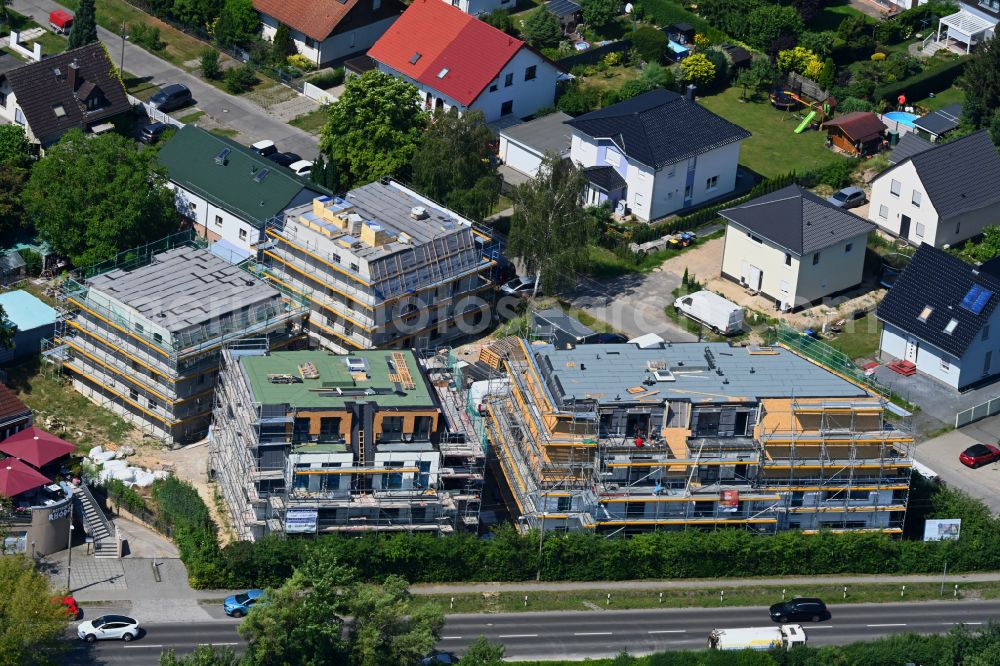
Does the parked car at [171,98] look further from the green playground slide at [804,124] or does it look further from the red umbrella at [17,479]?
the green playground slide at [804,124]

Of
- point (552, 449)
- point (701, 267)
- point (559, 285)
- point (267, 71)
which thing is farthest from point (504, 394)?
point (267, 71)

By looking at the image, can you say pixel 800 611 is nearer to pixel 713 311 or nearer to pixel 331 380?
pixel 331 380

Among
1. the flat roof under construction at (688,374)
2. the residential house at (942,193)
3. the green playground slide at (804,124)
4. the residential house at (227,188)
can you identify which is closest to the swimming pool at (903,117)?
the green playground slide at (804,124)

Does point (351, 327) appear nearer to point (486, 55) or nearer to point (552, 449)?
point (552, 449)

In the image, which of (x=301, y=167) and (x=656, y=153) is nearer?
(x=656, y=153)

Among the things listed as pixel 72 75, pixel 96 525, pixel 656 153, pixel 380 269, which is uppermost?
pixel 72 75

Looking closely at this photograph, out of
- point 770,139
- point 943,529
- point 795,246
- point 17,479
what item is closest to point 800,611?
point 943,529

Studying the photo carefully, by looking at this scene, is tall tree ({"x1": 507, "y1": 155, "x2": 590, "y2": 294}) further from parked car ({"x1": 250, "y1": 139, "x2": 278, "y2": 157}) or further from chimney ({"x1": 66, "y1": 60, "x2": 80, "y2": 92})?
chimney ({"x1": 66, "y1": 60, "x2": 80, "y2": 92})
